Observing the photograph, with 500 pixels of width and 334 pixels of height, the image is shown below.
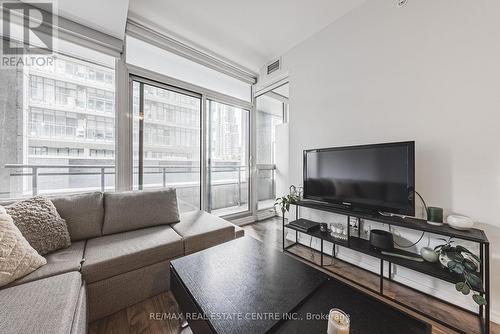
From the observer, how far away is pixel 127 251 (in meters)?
1.33

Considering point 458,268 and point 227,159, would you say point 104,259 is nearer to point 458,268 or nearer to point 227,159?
point 227,159

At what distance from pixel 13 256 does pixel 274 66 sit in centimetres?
331

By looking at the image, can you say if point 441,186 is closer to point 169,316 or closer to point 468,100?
point 468,100

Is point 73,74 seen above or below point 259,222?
above

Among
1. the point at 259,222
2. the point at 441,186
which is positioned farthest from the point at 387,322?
the point at 259,222

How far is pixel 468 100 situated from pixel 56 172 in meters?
3.73

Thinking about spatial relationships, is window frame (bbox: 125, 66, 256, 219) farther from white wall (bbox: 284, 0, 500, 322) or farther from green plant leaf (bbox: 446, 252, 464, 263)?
green plant leaf (bbox: 446, 252, 464, 263)

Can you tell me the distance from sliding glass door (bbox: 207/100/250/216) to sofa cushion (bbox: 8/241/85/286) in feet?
5.57

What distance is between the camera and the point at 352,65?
1.98m

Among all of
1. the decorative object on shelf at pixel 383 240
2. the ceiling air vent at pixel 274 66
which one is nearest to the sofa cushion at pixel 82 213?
the decorative object on shelf at pixel 383 240

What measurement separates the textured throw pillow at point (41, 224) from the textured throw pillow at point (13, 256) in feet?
0.41

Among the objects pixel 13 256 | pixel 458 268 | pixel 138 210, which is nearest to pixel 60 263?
pixel 13 256

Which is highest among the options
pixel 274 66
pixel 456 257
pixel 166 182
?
pixel 274 66

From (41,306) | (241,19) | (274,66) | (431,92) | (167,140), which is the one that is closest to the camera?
(41,306)
